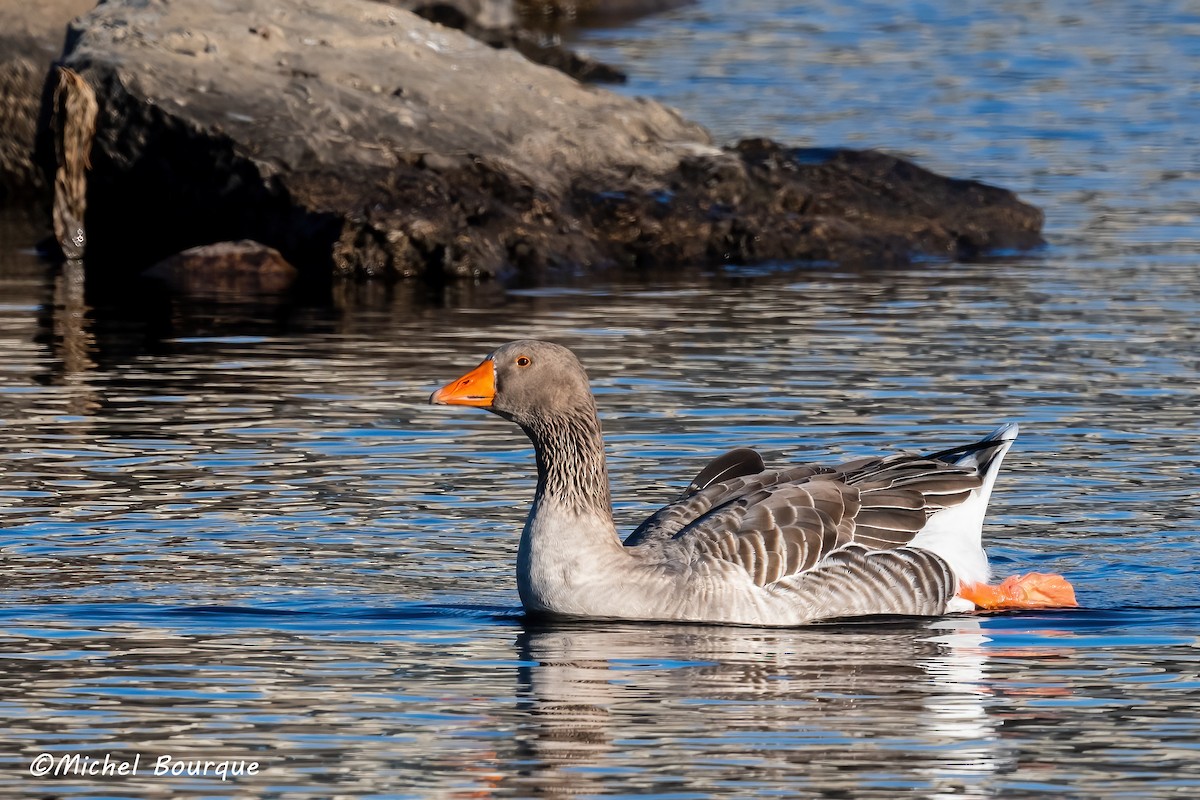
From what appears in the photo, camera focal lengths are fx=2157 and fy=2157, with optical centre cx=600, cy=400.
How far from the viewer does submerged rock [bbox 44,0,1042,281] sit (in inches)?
829

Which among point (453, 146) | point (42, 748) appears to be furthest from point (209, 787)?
point (453, 146)

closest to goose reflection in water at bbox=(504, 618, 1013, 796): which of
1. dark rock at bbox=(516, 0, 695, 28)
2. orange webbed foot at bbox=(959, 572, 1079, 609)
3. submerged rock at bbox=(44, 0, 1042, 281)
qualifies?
orange webbed foot at bbox=(959, 572, 1079, 609)

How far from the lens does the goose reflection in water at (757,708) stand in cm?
758

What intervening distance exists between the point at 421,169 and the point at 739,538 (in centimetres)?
1192

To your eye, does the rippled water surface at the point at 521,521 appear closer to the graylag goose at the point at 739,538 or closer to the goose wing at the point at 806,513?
the graylag goose at the point at 739,538

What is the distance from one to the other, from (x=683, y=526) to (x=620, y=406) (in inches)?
169

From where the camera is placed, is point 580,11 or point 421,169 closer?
point 421,169

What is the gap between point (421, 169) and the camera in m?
21.2

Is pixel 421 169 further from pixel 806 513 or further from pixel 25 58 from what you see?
pixel 806 513

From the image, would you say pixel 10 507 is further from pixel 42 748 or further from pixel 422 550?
pixel 42 748

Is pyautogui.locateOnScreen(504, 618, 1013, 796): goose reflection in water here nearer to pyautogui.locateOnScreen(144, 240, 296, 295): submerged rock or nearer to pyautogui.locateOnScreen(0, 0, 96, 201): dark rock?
pyautogui.locateOnScreen(144, 240, 296, 295): submerged rock

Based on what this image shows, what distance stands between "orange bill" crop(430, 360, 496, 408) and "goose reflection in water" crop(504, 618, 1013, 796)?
1.09 m

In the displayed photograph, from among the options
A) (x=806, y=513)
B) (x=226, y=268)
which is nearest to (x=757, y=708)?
(x=806, y=513)

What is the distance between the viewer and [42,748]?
25.7 feet
